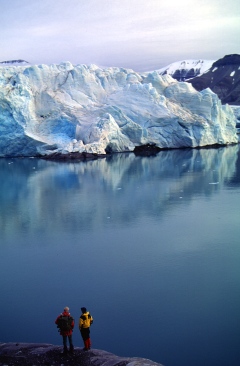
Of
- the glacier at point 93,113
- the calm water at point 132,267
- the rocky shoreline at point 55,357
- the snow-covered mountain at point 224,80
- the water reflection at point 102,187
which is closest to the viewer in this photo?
the rocky shoreline at point 55,357

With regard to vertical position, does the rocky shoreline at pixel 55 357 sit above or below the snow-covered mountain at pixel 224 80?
below

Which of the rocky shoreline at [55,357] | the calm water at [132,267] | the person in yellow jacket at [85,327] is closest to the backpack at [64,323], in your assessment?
the person in yellow jacket at [85,327]

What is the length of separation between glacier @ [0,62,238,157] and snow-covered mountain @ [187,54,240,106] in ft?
102

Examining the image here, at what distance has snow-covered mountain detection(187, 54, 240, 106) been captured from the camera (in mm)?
56531

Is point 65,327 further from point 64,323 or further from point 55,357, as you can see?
point 55,357

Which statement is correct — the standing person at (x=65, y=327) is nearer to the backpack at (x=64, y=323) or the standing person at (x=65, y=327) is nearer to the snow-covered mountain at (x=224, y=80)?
the backpack at (x=64, y=323)

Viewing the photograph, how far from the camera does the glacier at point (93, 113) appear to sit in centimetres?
1944

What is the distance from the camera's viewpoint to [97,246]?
651 centimetres

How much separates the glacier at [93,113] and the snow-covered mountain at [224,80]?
1225 inches

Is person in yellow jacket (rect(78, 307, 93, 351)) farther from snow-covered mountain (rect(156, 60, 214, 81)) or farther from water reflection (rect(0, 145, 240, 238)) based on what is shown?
snow-covered mountain (rect(156, 60, 214, 81))

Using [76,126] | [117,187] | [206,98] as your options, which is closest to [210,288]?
[117,187]

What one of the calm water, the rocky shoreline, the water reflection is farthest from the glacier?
the rocky shoreline

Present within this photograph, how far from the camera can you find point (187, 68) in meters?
91.7

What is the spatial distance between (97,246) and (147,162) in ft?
36.3
